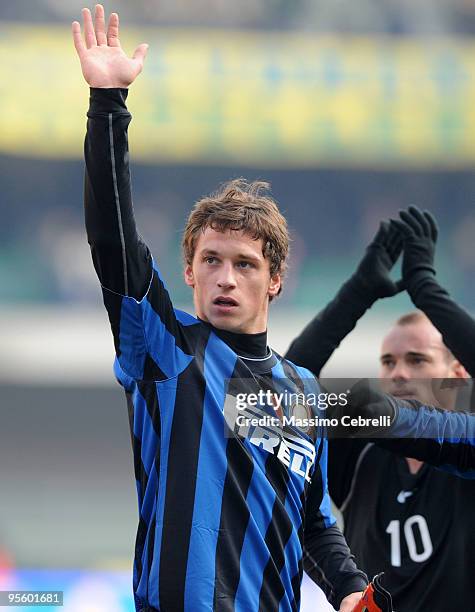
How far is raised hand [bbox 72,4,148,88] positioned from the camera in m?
1.79

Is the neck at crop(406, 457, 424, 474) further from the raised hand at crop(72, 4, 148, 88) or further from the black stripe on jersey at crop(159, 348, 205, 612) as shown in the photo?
the raised hand at crop(72, 4, 148, 88)

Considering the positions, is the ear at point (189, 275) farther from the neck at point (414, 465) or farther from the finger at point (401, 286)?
the neck at point (414, 465)

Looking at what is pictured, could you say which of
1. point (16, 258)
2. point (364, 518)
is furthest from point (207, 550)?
point (16, 258)

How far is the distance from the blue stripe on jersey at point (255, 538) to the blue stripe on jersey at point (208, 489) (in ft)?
0.22

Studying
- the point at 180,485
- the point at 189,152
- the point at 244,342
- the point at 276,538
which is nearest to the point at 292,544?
the point at 276,538

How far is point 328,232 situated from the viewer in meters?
8.63

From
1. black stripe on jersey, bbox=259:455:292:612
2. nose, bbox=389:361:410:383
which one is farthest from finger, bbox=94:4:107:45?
nose, bbox=389:361:410:383

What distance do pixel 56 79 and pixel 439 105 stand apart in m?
3.28

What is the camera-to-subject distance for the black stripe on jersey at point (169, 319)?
184cm

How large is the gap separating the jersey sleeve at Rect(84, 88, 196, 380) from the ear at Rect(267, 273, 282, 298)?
362mm

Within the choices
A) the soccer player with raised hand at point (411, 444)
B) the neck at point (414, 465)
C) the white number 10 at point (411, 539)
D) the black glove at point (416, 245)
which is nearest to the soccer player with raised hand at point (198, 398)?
the soccer player with raised hand at point (411, 444)

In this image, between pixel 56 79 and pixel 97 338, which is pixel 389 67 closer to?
pixel 56 79

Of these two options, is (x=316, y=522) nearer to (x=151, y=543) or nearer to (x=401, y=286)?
(x=151, y=543)

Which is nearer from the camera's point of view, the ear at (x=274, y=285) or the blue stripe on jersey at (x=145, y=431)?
the blue stripe on jersey at (x=145, y=431)
